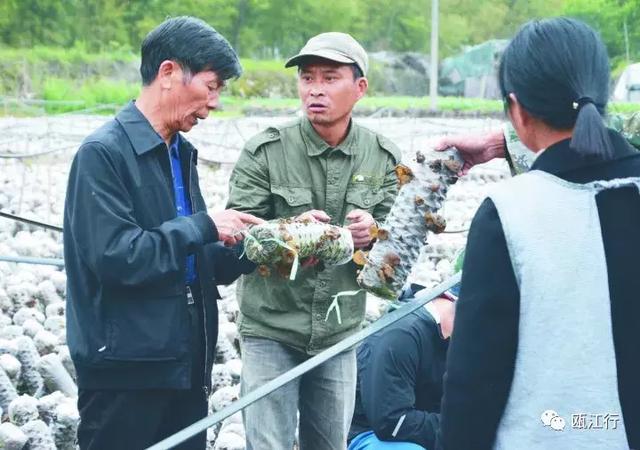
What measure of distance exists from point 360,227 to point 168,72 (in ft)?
2.84

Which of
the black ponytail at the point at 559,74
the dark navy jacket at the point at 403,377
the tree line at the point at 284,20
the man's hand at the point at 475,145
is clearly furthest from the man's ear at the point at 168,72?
the tree line at the point at 284,20

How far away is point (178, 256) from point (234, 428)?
→ 258cm

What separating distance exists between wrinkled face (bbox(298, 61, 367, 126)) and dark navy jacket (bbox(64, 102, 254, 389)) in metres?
0.89

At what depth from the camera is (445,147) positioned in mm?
3129

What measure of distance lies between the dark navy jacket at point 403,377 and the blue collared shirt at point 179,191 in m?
1.10

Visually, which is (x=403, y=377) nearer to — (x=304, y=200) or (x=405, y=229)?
(x=304, y=200)

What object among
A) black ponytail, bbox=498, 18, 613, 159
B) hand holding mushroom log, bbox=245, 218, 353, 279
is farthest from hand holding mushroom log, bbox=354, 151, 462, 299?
black ponytail, bbox=498, 18, 613, 159

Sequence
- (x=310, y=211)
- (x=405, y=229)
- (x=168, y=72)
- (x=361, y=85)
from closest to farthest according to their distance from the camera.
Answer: (x=405, y=229) < (x=168, y=72) < (x=310, y=211) < (x=361, y=85)

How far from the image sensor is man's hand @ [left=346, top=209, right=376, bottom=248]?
3.84 metres

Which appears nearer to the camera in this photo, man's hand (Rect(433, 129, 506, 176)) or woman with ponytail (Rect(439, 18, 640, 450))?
woman with ponytail (Rect(439, 18, 640, 450))

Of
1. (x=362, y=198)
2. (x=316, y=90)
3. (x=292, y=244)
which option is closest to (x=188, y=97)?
(x=292, y=244)

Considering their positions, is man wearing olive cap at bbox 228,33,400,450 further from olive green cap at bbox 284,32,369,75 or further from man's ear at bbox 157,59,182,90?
man's ear at bbox 157,59,182,90

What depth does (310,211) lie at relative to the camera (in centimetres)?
388

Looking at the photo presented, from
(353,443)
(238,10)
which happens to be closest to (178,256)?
(353,443)
